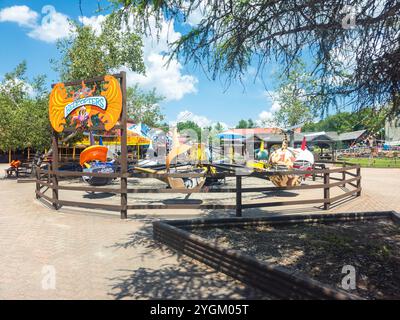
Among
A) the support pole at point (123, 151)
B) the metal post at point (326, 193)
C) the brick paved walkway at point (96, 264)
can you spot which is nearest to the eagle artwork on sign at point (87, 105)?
the support pole at point (123, 151)

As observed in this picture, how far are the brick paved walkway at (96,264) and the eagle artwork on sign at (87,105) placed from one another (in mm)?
2625

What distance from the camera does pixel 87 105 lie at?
360 inches

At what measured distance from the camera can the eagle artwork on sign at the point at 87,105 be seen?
27.8 ft

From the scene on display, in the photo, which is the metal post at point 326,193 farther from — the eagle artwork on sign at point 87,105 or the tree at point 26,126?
the tree at point 26,126

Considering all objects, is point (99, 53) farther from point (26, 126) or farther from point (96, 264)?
point (96, 264)

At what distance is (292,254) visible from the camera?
4.90m

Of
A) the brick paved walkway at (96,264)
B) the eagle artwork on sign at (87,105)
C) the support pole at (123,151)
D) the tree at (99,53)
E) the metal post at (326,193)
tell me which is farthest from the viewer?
the tree at (99,53)

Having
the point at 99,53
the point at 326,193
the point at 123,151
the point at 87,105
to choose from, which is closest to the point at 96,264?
the point at 123,151

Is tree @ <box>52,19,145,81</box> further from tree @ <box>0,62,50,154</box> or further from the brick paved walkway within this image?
the brick paved walkway

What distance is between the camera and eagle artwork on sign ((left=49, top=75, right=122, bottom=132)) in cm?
847

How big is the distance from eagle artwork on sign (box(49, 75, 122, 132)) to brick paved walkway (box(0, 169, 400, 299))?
262cm

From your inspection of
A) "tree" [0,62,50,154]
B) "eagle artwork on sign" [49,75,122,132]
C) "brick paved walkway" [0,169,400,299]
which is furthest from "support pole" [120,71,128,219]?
"tree" [0,62,50,154]

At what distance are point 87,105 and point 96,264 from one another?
17.6 feet
